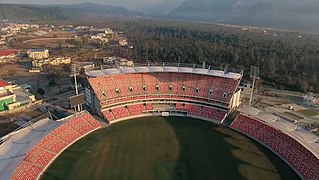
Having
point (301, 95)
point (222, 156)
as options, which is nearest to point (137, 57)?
point (301, 95)

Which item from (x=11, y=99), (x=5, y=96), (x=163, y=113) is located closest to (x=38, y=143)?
(x=11, y=99)

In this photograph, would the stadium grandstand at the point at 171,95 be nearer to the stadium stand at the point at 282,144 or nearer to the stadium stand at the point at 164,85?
the stadium stand at the point at 164,85

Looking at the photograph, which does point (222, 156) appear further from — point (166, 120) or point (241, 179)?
point (166, 120)

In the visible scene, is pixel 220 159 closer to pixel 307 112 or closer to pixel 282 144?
pixel 282 144

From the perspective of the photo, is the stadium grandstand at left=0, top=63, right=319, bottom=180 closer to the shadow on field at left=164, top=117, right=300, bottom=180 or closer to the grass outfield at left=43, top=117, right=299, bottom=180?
the grass outfield at left=43, top=117, right=299, bottom=180

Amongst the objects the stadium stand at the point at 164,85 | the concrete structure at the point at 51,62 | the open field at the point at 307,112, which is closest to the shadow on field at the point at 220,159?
the stadium stand at the point at 164,85

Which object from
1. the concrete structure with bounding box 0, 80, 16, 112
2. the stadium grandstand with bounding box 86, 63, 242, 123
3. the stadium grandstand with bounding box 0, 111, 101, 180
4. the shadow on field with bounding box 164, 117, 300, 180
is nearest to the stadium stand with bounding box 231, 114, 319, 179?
the shadow on field with bounding box 164, 117, 300, 180
